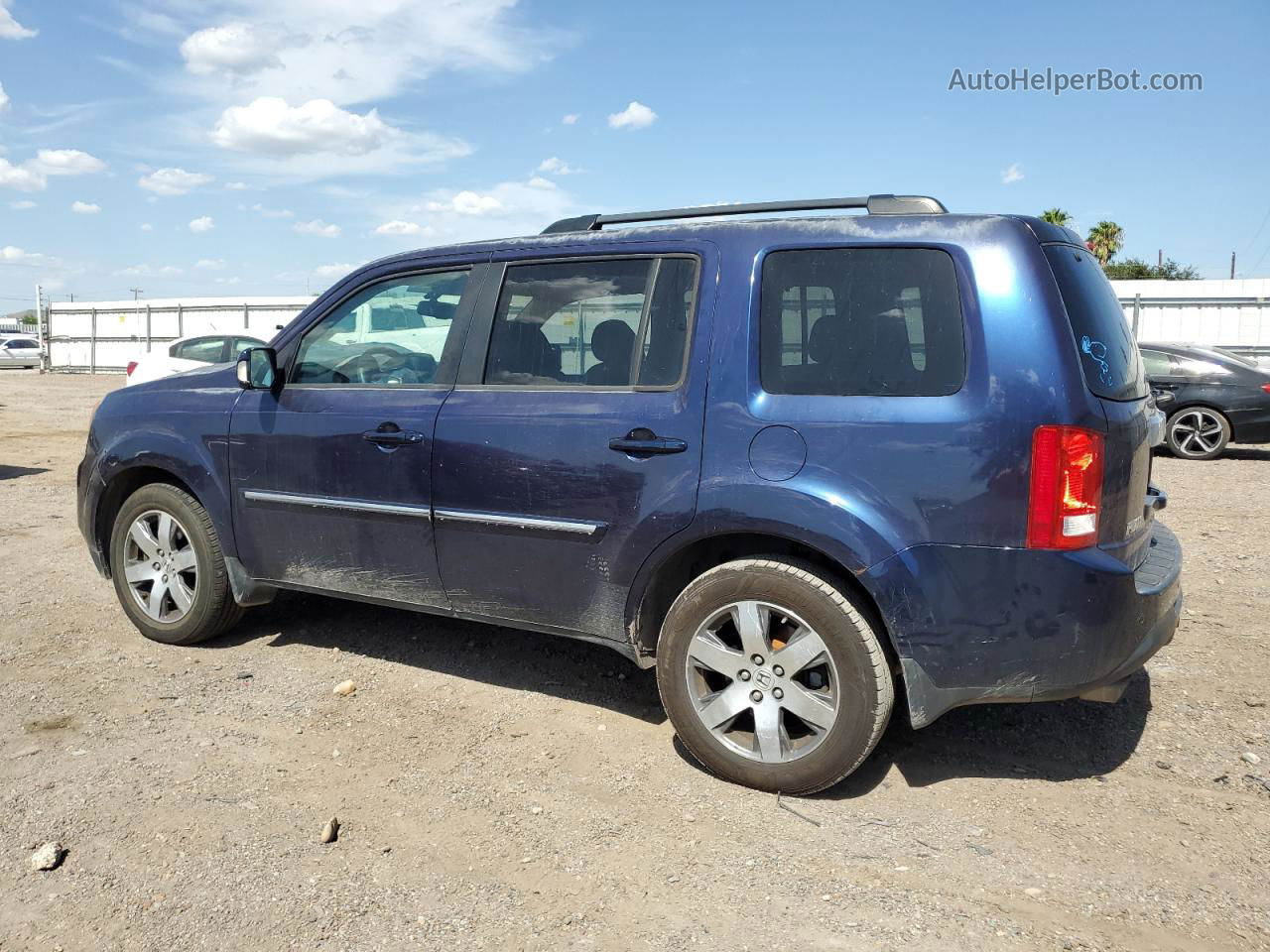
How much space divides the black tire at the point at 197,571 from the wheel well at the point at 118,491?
82 mm

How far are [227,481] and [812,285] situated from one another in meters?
2.80

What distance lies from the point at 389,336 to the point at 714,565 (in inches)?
71.3

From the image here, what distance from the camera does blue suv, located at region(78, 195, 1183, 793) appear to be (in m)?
3.04

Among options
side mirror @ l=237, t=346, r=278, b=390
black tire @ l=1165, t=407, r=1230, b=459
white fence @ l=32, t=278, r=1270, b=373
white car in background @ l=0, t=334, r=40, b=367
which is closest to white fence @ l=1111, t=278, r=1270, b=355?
white fence @ l=32, t=278, r=1270, b=373

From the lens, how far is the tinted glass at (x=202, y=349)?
16.9 meters

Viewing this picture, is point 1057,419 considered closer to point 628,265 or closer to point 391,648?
point 628,265

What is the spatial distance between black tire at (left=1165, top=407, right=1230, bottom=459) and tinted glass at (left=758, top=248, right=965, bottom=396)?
34.6 feet

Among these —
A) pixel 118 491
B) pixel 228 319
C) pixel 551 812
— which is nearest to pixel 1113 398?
pixel 551 812

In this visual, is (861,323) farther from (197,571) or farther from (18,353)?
(18,353)

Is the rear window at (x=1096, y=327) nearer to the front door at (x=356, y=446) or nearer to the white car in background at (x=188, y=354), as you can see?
the front door at (x=356, y=446)

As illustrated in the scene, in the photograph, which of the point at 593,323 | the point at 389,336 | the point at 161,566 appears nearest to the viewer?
the point at 593,323

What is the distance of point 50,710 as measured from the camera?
4125mm

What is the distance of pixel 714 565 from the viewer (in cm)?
363

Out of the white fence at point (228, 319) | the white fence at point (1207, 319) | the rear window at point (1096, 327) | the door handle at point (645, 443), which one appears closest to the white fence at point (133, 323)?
the white fence at point (228, 319)
